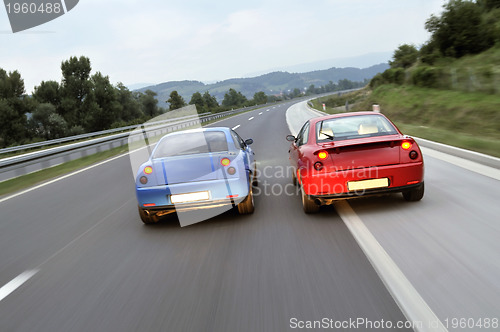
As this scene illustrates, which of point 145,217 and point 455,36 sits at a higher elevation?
point 455,36

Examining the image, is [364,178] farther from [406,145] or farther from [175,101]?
[175,101]

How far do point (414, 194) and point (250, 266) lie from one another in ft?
9.88

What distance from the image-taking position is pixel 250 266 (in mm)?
4090

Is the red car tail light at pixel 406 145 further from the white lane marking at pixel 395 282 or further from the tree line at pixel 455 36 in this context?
the tree line at pixel 455 36

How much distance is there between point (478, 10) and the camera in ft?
93.4

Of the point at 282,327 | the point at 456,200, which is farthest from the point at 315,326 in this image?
the point at 456,200

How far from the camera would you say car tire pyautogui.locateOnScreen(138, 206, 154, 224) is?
582 centimetres

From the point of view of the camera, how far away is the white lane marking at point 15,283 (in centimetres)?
395

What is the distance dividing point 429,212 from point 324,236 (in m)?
1.61

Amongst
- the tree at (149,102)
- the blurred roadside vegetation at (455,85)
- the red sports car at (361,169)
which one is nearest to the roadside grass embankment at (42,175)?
the red sports car at (361,169)

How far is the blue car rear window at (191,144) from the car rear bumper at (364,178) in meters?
1.60

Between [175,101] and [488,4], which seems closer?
[488,4]

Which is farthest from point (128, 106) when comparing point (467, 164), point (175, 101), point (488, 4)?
point (467, 164)

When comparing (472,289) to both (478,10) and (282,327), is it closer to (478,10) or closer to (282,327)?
(282,327)
